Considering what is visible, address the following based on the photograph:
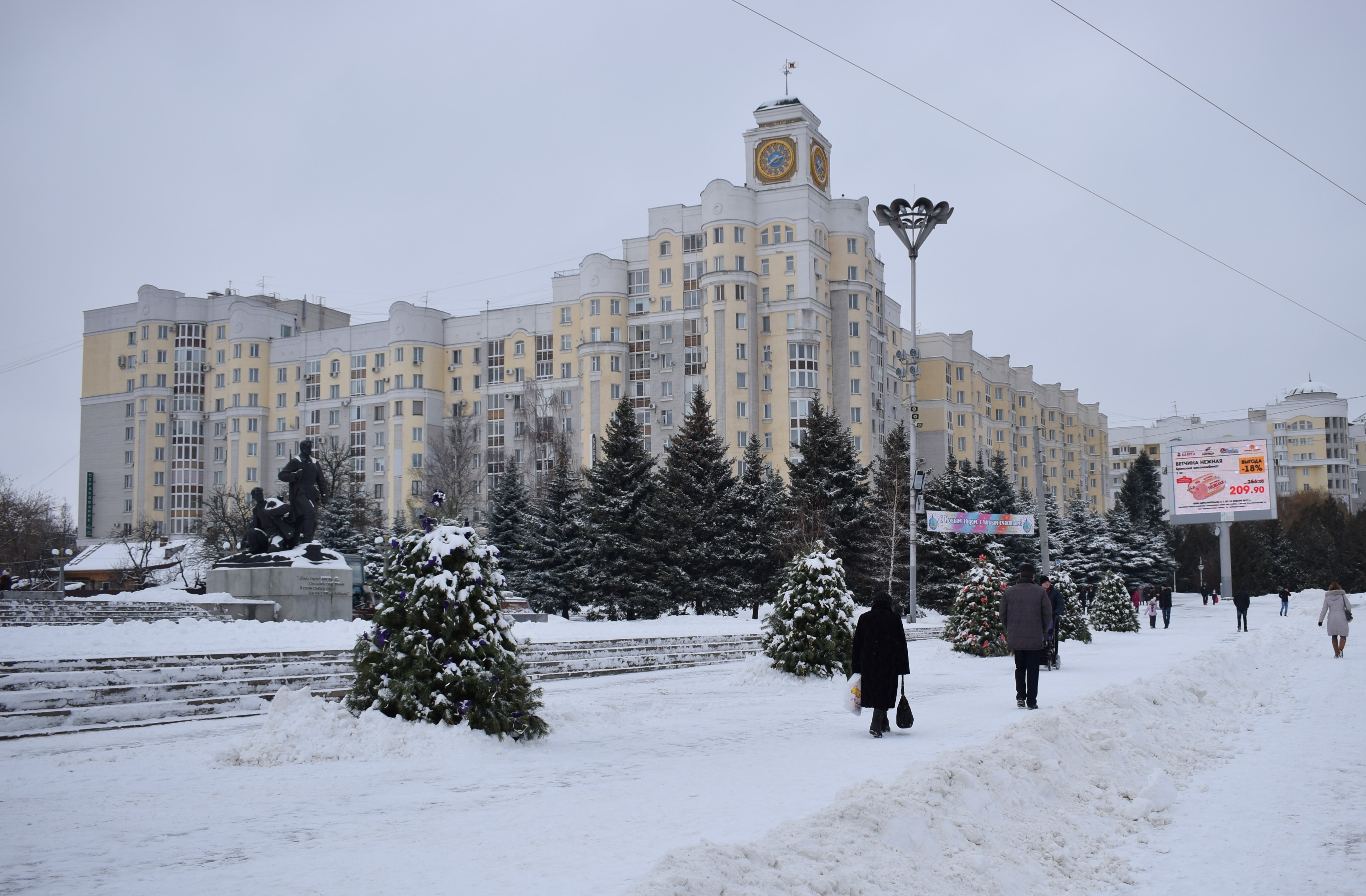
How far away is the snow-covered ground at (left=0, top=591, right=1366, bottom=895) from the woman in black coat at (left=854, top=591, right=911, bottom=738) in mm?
388

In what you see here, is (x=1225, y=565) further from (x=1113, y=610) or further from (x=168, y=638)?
(x=168, y=638)

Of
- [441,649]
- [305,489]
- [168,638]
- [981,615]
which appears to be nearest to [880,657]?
[441,649]

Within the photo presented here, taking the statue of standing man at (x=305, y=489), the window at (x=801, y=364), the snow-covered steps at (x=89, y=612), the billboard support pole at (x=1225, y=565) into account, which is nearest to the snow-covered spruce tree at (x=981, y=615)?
the statue of standing man at (x=305, y=489)

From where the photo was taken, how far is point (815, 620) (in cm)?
1593

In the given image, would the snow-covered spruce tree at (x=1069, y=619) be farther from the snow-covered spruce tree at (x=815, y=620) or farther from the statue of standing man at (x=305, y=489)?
the statue of standing man at (x=305, y=489)

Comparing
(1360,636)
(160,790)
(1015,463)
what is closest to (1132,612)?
(1360,636)

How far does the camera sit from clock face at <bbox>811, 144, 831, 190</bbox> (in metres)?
74.2

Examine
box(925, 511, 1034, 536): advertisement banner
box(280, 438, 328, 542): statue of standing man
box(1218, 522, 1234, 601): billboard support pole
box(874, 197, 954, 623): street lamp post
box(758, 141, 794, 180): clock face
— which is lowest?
box(1218, 522, 1234, 601): billboard support pole

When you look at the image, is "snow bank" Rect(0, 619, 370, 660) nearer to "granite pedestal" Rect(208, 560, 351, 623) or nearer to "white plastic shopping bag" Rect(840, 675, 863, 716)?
"granite pedestal" Rect(208, 560, 351, 623)

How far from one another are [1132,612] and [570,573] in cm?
2011

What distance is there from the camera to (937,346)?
90625mm

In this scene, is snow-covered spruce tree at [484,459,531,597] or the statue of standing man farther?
snow-covered spruce tree at [484,459,531,597]

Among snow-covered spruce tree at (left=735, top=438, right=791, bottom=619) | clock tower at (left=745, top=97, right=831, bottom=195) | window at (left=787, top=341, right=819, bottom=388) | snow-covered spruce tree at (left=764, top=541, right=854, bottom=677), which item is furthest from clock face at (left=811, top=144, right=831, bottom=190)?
snow-covered spruce tree at (left=764, top=541, right=854, bottom=677)

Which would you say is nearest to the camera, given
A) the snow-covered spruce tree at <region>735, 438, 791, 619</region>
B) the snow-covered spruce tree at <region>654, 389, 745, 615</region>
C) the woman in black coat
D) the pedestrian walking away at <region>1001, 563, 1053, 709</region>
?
the woman in black coat
